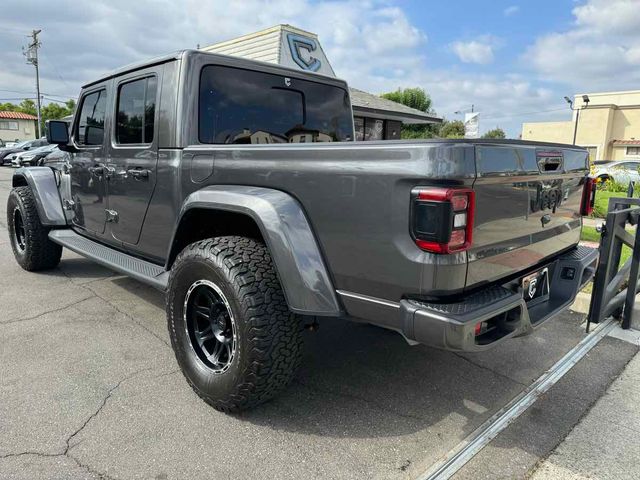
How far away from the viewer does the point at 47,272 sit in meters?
5.31

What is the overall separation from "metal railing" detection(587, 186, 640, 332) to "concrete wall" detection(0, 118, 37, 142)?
71859 mm

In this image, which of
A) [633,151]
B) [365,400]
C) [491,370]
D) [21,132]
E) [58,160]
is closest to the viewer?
[365,400]

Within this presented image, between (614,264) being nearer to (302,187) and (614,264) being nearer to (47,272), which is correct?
(302,187)

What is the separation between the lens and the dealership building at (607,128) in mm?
37938

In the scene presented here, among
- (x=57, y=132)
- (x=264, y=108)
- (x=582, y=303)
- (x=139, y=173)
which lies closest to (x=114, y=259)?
(x=139, y=173)

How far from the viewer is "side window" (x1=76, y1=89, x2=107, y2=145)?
A: 13.0ft

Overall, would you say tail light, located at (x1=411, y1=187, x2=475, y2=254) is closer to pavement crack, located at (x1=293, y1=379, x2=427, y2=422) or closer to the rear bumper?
the rear bumper

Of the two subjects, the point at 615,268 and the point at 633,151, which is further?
the point at 633,151

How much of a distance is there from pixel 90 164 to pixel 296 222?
2.61 meters

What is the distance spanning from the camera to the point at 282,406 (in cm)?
273

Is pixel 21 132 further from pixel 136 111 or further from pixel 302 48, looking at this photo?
pixel 136 111

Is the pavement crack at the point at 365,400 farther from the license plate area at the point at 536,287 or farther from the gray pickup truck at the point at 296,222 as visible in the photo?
the license plate area at the point at 536,287

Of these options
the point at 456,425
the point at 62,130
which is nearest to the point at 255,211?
the point at 456,425

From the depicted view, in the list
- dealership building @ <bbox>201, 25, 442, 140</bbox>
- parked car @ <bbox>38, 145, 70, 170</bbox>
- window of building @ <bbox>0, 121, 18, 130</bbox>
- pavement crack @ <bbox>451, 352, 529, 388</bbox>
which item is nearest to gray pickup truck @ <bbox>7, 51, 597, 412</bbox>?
pavement crack @ <bbox>451, 352, 529, 388</bbox>
